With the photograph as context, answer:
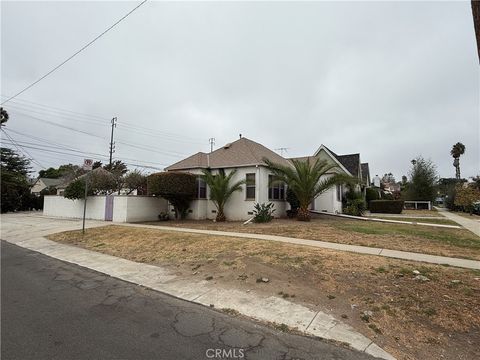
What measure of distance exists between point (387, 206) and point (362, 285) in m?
25.5

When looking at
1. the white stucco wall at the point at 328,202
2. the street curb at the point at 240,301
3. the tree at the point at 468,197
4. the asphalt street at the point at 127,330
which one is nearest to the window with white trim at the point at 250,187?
the white stucco wall at the point at 328,202

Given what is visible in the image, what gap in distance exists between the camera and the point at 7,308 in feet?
16.2

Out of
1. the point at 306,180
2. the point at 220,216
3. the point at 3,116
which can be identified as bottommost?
the point at 220,216

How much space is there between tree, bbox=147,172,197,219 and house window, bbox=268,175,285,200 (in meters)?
4.73

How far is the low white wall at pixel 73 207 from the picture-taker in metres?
20.3

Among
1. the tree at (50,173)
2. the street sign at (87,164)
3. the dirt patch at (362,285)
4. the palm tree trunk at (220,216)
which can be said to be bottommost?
the dirt patch at (362,285)

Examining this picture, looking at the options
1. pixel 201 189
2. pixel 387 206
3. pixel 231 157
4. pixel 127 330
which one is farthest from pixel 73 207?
pixel 387 206

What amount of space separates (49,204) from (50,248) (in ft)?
57.2

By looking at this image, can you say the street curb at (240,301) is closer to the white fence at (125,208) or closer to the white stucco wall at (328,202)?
the white fence at (125,208)

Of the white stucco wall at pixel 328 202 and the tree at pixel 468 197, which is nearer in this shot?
the white stucco wall at pixel 328 202

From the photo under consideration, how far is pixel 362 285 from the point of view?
18.9 ft

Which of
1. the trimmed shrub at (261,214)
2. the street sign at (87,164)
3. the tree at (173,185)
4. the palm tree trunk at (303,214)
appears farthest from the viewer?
the tree at (173,185)

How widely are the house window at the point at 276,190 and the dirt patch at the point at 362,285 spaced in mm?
9195

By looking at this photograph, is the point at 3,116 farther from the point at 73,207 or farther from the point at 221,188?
the point at 221,188
